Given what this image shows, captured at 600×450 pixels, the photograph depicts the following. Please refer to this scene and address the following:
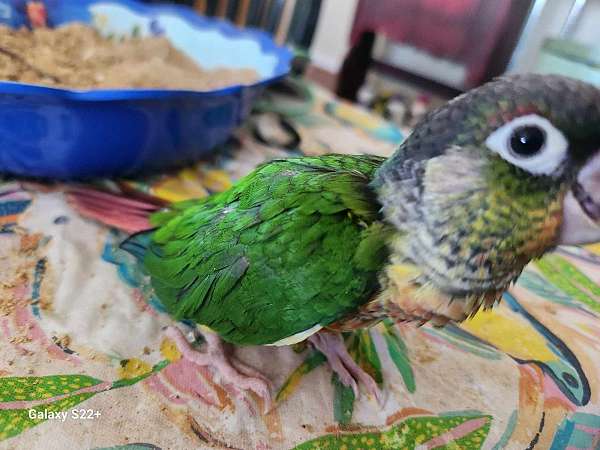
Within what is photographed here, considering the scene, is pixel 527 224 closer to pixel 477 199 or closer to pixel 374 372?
pixel 477 199

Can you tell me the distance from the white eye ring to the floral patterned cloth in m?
0.21

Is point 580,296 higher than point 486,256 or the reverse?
the reverse

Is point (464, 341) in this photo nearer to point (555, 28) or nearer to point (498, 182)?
point (498, 182)

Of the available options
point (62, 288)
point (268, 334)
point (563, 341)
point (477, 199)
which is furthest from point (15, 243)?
point (563, 341)

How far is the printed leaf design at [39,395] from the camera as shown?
29 cm

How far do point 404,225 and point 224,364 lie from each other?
18cm

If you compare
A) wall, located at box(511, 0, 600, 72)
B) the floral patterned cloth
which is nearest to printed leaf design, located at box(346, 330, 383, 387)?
the floral patterned cloth

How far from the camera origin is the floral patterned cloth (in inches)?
12.4

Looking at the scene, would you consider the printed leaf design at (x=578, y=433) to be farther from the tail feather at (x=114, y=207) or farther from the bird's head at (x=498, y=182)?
the tail feather at (x=114, y=207)

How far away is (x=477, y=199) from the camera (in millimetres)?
260

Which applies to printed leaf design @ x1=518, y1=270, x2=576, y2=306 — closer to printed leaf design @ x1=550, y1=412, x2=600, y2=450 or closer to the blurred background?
printed leaf design @ x1=550, y1=412, x2=600, y2=450

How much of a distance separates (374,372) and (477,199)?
0.20m

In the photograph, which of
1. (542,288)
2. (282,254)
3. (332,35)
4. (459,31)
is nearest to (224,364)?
(282,254)

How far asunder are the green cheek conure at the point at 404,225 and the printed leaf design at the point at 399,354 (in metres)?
0.09
